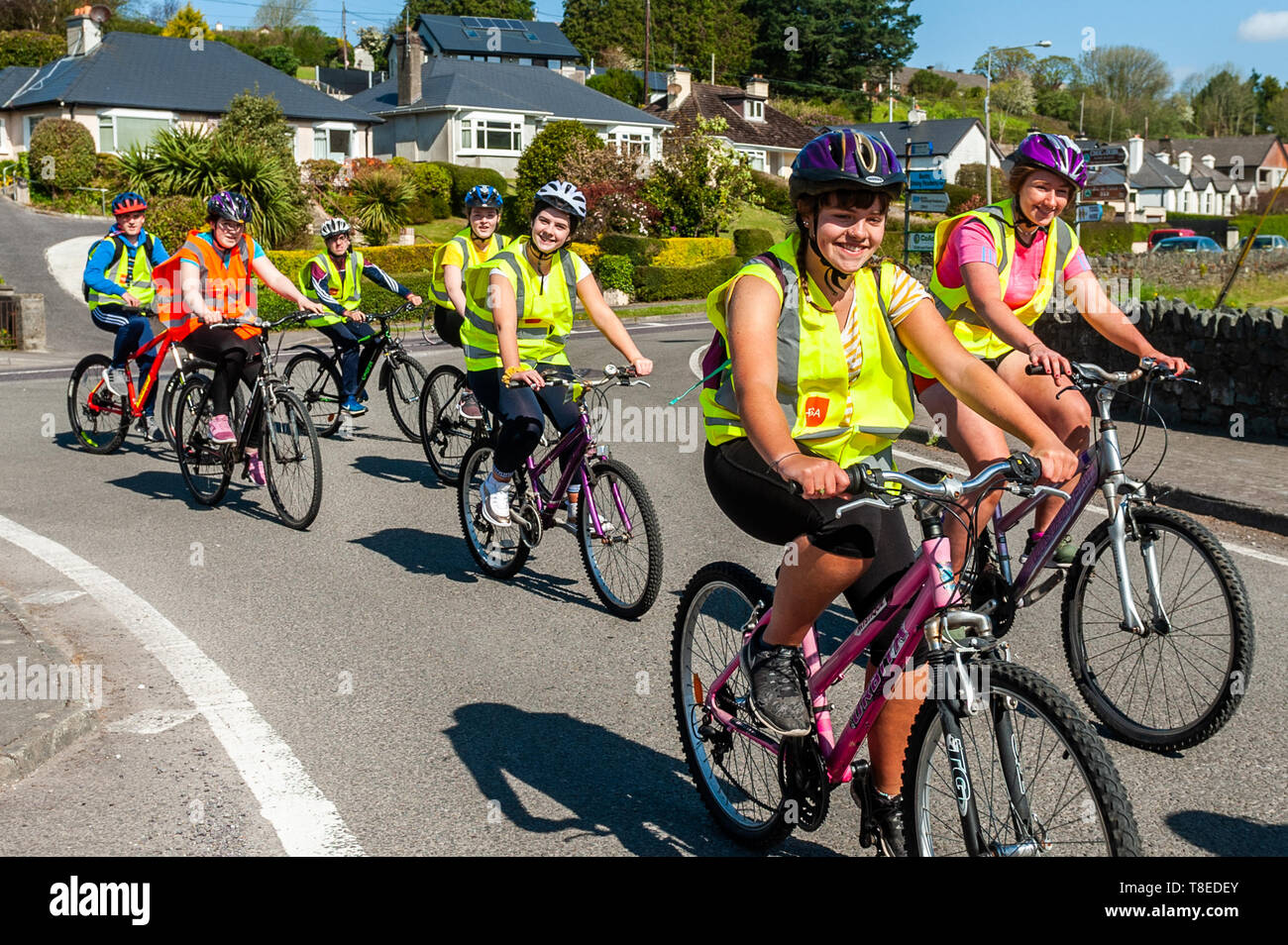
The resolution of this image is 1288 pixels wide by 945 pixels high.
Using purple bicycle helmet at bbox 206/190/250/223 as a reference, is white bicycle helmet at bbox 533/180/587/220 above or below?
below

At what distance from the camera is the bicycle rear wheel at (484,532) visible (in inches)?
293

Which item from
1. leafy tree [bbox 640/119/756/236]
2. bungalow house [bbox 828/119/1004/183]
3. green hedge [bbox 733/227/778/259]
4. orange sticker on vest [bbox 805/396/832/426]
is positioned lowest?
orange sticker on vest [bbox 805/396/832/426]

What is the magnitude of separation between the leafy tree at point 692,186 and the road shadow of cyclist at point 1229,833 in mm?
40144

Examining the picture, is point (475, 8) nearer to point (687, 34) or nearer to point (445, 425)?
point (687, 34)

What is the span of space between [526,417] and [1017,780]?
14.6ft

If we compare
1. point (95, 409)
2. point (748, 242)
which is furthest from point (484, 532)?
point (748, 242)

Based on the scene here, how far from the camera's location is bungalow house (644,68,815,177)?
8069 centimetres

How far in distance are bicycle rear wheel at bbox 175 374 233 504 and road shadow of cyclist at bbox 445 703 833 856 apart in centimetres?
490

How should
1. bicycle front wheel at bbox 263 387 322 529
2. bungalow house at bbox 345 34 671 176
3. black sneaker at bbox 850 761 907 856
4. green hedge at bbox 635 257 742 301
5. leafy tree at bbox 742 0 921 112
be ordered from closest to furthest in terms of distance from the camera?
black sneaker at bbox 850 761 907 856 < bicycle front wheel at bbox 263 387 322 529 < green hedge at bbox 635 257 742 301 < bungalow house at bbox 345 34 671 176 < leafy tree at bbox 742 0 921 112

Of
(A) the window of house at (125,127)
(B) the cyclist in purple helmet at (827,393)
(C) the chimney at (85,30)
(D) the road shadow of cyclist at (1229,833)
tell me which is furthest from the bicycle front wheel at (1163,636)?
(C) the chimney at (85,30)

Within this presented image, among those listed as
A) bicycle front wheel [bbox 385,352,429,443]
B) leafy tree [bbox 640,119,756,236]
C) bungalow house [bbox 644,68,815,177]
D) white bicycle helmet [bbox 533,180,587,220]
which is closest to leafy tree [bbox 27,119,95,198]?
leafy tree [bbox 640,119,756,236]

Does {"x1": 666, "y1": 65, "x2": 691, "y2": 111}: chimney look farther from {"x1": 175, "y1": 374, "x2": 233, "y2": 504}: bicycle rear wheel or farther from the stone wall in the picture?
{"x1": 175, "y1": 374, "x2": 233, "y2": 504}: bicycle rear wheel

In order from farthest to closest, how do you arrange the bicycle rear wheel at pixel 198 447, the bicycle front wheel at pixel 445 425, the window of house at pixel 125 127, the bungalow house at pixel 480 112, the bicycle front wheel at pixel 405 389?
1. the bungalow house at pixel 480 112
2. the window of house at pixel 125 127
3. the bicycle front wheel at pixel 405 389
4. the bicycle front wheel at pixel 445 425
5. the bicycle rear wheel at pixel 198 447

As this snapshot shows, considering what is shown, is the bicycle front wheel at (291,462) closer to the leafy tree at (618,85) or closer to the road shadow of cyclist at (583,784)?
the road shadow of cyclist at (583,784)
